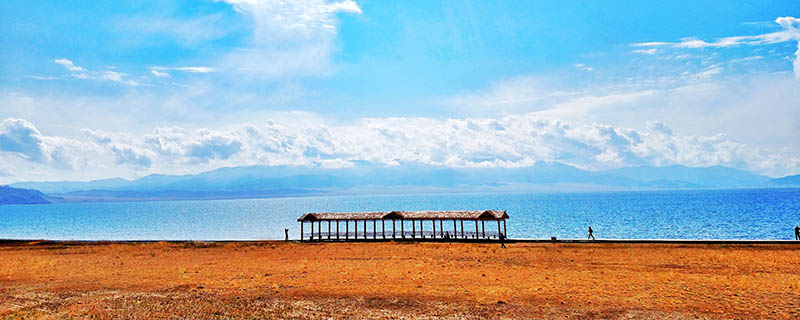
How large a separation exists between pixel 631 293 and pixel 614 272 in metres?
5.92

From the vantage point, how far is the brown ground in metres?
20.6

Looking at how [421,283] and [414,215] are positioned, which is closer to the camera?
[421,283]

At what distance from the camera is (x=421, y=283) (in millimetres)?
26156

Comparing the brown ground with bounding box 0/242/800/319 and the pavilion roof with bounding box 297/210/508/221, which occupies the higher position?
the pavilion roof with bounding box 297/210/508/221

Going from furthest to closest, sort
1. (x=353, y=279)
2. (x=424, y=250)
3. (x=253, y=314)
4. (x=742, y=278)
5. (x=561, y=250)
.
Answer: (x=424, y=250), (x=561, y=250), (x=353, y=279), (x=742, y=278), (x=253, y=314)

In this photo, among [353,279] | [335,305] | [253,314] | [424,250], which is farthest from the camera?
[424,250]

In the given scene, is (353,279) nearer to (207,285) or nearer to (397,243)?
(207,285)

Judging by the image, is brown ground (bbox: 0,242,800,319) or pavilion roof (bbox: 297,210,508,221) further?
pavilion roof (bbox: 297,210,508,221)

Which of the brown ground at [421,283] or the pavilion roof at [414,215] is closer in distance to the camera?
the brown ground at [421,283]

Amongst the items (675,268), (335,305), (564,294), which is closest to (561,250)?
(675,268)

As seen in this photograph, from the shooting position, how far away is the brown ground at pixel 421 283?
811 inches

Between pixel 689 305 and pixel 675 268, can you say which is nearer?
pixel 689 305

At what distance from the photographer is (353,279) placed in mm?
27922

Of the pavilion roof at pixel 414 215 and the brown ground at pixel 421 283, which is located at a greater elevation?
the pavilion roof at pixel 414 215
